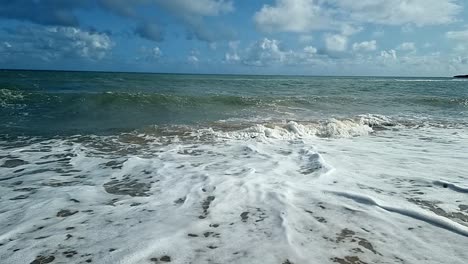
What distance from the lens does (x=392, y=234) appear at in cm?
335

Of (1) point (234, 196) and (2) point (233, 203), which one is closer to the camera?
(2) point (233, 203)

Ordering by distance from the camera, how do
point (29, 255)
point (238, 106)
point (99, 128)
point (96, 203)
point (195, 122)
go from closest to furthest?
point (29, 255) < point (96, 203) < point (99, 128) < point (195, 122) < point (238, 106)

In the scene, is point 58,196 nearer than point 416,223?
No

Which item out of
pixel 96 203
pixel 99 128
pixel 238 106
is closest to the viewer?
pixel 96 203

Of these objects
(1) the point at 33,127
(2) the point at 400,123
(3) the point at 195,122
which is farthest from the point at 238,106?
(1) the point at 33,127

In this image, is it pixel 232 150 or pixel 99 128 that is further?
pixel 99 128

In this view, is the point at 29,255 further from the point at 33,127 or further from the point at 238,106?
the point at 238,106

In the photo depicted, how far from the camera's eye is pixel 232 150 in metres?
7.37

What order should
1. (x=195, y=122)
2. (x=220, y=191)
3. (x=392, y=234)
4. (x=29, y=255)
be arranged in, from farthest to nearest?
(x=195, y=122)
(x=220, y=191)
(x=392, y=234)
(x=29, y=255)

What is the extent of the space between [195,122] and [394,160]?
22.4 feet

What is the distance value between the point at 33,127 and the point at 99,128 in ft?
6.78

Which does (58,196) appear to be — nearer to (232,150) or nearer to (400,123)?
(232,150)

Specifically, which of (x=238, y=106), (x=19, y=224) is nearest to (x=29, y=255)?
(x=19, y=224)

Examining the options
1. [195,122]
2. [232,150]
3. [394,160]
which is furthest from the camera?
[195,122]
